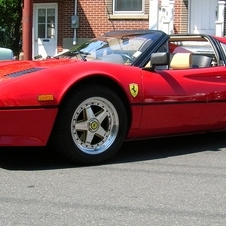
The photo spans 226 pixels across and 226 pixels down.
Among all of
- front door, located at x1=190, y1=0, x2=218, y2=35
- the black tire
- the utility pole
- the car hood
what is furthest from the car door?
front door, located at x1=190, y1=0, x2=218, y2=35

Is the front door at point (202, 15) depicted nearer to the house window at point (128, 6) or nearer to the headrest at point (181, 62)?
the house window at point (128, 6)

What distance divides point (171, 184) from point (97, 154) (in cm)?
86

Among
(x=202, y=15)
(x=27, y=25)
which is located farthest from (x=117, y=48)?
(x=202, y=15)

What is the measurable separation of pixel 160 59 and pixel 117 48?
0.72 metres

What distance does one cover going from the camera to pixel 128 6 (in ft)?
51.1

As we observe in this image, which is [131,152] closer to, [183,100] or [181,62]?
[183,100]

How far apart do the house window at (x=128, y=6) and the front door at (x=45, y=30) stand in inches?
83.4

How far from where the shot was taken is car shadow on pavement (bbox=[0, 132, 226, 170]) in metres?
5.05

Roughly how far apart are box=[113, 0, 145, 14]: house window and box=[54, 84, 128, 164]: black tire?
1086 cm

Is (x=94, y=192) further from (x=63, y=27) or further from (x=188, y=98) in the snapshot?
(x=63, y=27)

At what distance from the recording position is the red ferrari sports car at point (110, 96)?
14.9 feet

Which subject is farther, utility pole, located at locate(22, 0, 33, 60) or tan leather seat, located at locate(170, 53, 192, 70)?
utility pole, located at locate(22, 0, 33, 60)

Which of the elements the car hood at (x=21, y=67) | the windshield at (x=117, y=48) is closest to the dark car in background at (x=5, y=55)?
the windshield at (x=117, y=48)

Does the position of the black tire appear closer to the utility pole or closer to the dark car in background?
the dark car in background
